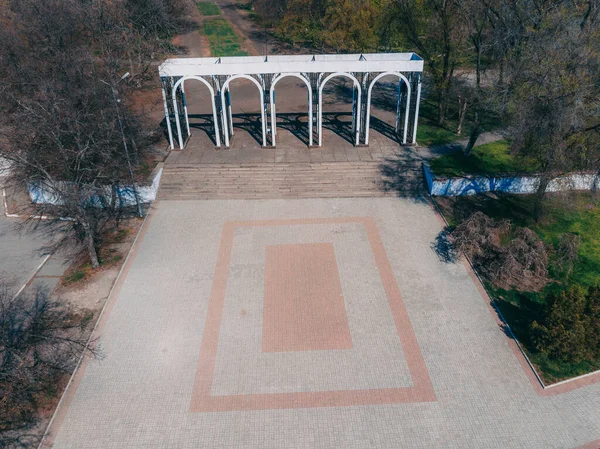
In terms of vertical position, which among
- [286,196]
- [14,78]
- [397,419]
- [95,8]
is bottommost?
[397,419]

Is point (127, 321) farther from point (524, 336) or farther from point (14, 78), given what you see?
point (14, 78)

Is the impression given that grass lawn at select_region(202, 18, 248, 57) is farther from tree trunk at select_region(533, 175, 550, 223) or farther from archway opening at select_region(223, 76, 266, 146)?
tree trunk at select_region(533, 175, 550, 223)

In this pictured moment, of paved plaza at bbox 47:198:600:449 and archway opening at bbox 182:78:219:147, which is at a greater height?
archway opening at bbox 182:78:219:147

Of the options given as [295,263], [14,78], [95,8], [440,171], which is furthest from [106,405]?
[95,8]

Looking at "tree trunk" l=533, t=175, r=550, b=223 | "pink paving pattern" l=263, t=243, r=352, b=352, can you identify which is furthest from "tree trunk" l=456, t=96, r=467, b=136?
"pink paving pattern" l=263, t=243, r=352, b=352

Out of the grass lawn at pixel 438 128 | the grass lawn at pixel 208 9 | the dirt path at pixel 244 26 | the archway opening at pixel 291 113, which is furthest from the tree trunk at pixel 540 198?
the grass lawn at pixel 208 9

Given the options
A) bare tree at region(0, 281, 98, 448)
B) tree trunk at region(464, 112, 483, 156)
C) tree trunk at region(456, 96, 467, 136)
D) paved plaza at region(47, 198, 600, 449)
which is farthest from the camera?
tree trunk at region(456, 96, 467, 136)
